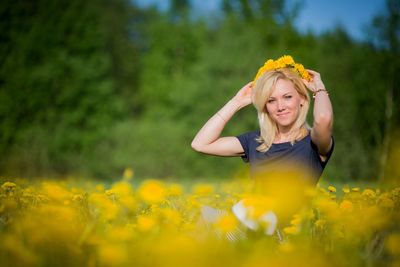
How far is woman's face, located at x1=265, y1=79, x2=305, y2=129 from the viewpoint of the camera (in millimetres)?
2451

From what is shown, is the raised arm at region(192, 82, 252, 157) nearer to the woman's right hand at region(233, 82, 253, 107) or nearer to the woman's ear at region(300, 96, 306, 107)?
the woman's right hand at region(233, 82, 253, 107)

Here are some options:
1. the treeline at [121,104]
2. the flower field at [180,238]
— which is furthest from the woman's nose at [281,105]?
the treeline at [121,104]

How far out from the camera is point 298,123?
8.21 feet

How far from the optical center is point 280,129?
2609mm

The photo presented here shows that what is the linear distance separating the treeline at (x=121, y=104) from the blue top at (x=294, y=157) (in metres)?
13.4

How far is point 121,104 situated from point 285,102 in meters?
17.2

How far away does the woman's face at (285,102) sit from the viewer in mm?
2451

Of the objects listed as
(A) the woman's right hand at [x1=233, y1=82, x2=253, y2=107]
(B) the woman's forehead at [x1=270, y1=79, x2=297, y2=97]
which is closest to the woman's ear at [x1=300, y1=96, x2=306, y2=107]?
(B) the woman's forehead at [x1=270, y1=79, x2=297, y2=97]

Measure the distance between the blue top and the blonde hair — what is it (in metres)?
0.05

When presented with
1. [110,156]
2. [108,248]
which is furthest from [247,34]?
[108,248]

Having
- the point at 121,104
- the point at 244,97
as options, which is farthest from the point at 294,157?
the point at 121,104

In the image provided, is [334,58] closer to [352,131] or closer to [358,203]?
[352,131]

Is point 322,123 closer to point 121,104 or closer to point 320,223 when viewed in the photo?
point 320,223

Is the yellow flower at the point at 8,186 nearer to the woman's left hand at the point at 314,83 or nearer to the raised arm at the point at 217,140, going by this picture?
the raised arm at the point at 217,140
